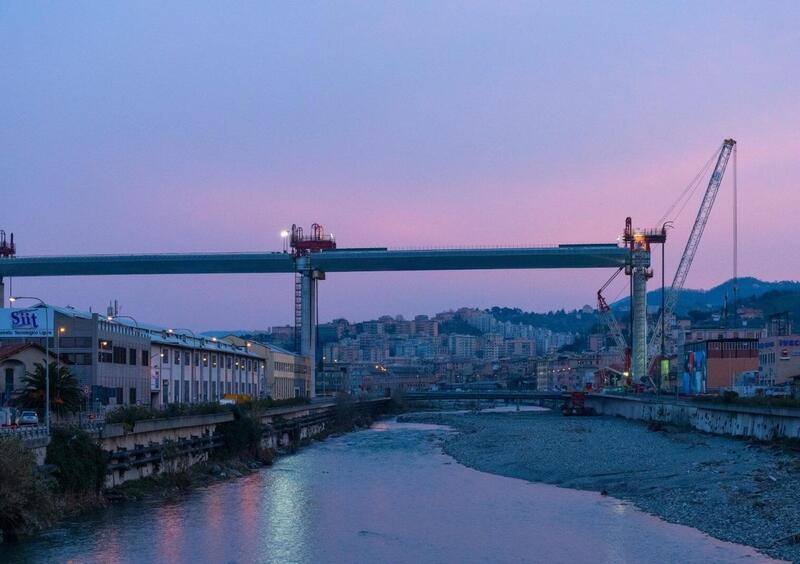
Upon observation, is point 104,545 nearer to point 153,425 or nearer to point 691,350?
point 153,425

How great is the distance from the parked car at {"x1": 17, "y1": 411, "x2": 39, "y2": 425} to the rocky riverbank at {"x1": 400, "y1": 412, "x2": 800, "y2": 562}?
20062mm

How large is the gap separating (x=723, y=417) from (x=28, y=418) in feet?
130

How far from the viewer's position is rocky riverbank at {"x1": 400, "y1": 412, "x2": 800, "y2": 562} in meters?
27.4

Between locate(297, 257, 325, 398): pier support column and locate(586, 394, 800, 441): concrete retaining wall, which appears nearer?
locate(586, 394, 800, 441): concrete retaining wall

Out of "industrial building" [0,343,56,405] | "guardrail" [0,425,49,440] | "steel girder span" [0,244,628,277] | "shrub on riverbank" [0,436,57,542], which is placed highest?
"steel girder span" [0,244,628,277]

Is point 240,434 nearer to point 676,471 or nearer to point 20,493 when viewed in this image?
point 676,471

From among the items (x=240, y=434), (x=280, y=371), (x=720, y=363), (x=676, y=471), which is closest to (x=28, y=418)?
(x=240, y=434)

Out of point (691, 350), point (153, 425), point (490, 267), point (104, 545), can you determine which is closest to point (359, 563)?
point (104, 545)

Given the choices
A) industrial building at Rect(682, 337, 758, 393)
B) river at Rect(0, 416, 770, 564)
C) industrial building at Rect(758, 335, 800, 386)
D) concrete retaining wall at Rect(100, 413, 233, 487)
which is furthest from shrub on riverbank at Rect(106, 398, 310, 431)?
industrial building at Rect(682, 337, 758, 393)

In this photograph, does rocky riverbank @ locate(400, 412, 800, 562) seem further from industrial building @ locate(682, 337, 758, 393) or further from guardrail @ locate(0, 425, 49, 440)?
industrial building @ locate(682, 337, 758, 393)

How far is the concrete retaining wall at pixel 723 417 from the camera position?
46.8m

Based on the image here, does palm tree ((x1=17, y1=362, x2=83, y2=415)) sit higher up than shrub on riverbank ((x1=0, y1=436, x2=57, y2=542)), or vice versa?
palm tree ((x1=17, y1=362, x2=83, y2=415))

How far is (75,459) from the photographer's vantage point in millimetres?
30016

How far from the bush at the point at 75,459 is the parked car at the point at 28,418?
5.07 meters
